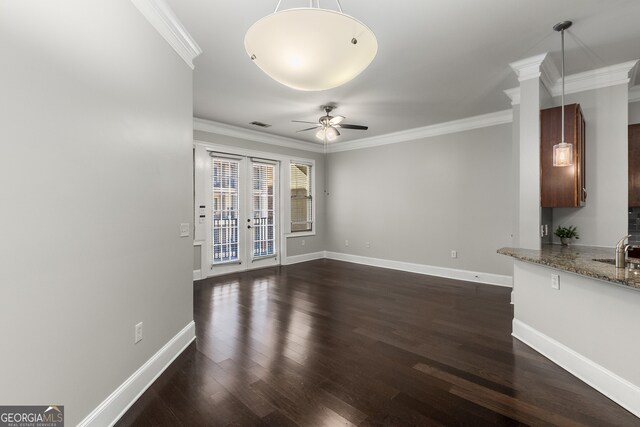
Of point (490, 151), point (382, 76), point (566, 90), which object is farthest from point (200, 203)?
point (566, 90)

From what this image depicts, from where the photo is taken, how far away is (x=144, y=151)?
2.07 metres

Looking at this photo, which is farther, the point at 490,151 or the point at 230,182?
the point at 230,182

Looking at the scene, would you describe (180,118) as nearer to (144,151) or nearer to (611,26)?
(144,151)

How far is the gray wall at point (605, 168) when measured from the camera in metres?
3.06

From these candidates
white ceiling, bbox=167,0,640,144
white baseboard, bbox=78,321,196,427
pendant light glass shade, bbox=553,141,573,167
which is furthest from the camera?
pendant light glass shade, bbox=553,141,573,167

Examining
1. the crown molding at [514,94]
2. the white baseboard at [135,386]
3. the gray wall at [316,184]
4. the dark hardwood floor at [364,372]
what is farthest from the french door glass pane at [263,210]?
the crown molding at [514,94]

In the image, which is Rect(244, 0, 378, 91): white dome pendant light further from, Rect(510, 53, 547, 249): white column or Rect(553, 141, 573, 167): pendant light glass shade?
Rect(510, 53, 547, 249): white column

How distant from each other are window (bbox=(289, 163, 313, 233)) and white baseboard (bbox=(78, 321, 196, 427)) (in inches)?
171

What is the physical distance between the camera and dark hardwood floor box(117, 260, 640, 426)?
1.77 metres

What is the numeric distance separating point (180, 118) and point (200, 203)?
2842 millimetres

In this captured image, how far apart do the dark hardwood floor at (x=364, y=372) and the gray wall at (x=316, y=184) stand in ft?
9.55

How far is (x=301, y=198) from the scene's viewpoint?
274 inches

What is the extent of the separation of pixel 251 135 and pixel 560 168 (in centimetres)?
500

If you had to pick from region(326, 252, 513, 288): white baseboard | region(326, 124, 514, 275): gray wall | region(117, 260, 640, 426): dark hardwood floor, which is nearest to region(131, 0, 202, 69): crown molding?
region(117, 260, 640, 426): dark hardwood floor
